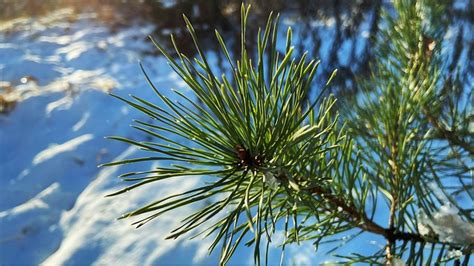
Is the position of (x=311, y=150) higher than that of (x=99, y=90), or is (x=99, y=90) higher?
(x=99, y=90)

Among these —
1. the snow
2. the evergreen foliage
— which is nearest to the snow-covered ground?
the snow

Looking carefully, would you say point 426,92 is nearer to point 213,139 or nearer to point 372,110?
point 372,110

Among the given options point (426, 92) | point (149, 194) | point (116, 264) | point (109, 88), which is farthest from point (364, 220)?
point (109, 88)

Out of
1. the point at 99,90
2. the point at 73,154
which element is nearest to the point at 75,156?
the point at 73,154

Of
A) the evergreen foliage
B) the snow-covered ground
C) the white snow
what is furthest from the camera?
the white snow

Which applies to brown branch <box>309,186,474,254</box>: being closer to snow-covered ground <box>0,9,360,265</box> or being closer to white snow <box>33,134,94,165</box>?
snow-covered ground <box>0,9,360,265</box>

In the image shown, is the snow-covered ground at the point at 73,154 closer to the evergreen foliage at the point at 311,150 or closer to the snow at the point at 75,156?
the snow at the point at 75,156

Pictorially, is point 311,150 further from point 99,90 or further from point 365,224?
point 99,90
